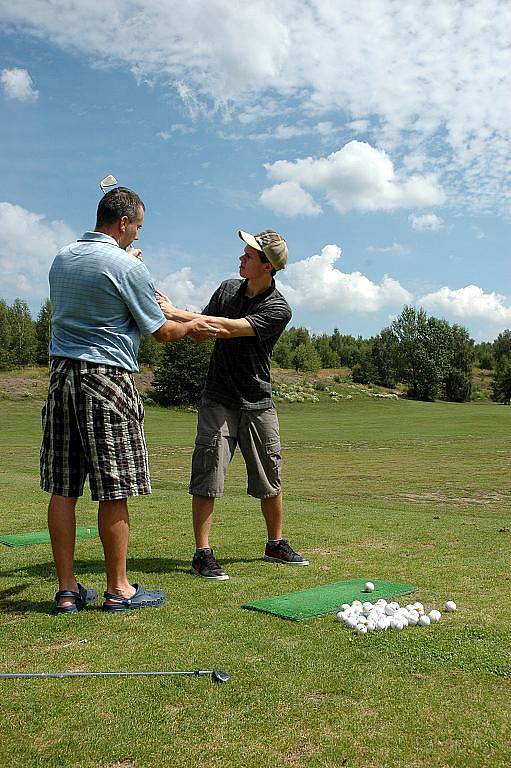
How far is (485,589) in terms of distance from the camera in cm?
475

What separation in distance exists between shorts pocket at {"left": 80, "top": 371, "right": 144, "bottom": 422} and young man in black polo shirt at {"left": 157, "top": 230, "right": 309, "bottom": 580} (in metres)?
1.31

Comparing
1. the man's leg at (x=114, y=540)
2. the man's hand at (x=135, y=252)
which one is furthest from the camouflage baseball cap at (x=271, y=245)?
the man's leg at (x=114, y=540)

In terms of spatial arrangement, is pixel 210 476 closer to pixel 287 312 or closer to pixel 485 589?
pixel 287 312

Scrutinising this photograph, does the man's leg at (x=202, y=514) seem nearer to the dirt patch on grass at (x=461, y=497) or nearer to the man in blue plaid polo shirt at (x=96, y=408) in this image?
the man in blue plaid polo shirt at (x=96, y=408)

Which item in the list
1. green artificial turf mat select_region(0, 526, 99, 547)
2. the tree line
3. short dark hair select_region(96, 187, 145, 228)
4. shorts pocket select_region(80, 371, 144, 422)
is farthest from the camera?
the tree line

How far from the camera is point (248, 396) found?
5.84 m

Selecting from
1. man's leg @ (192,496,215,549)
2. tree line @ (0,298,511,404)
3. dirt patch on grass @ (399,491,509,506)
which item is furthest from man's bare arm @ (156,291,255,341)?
tree line @ (0,298,511,404)

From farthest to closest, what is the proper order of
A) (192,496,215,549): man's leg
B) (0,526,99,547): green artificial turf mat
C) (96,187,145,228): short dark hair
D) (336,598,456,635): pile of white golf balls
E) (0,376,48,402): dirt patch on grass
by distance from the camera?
1. (0,376,48,402): dirt patch on grass
2. (0,526,99,547): green artificial turf mat
3. (192,496,215,549): man's leg
4. (96,187,145,228): short dark hair
5. (336,598,456,635): pile of white golf balls

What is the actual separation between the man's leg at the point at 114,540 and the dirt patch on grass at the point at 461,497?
826 centimetres

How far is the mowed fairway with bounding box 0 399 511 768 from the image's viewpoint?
2535 mm

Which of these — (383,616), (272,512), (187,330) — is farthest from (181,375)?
(383,616)

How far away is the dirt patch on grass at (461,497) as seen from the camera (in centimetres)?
1179

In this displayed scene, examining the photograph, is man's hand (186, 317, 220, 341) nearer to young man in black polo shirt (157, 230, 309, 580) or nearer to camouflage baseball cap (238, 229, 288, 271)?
young man in black polo shirt (157, 230, 309, 580)

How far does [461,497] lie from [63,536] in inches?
365
